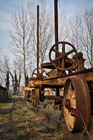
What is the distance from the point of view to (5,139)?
3902 mm

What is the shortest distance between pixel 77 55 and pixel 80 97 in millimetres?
2457

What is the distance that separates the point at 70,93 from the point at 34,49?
24.9 m

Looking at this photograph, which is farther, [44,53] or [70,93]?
[44,53]

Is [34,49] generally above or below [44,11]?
below

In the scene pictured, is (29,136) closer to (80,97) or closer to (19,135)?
(19,135)

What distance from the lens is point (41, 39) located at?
26.6m

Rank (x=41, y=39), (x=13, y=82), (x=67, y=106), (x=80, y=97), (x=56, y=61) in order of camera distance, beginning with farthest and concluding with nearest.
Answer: (x=13, y=82)
(x=41, y=39)
(x=56, y=61)
(x=67, y=106)
(x=80, y=97)

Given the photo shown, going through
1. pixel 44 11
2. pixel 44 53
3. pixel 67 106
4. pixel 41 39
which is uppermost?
pixel 44 11

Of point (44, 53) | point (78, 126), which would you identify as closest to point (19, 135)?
point (78, 126)

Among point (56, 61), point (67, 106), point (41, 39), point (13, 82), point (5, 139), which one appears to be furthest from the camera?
point (13, 82)

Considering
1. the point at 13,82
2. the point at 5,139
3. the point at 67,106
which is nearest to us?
the point at 67,106

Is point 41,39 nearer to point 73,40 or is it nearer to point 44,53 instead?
point 44,53

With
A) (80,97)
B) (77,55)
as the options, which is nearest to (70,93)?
(80,97)

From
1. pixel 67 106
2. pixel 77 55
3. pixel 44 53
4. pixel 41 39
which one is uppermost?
pixel 41 39
